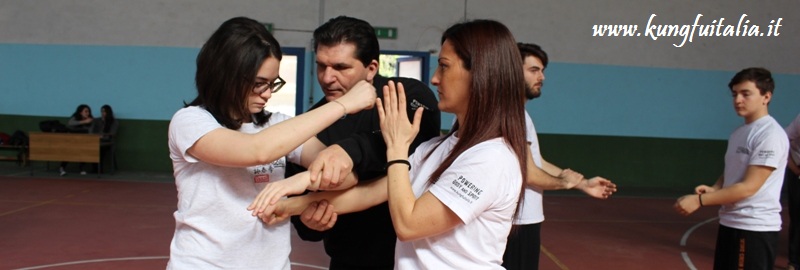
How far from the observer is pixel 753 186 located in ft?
11.9

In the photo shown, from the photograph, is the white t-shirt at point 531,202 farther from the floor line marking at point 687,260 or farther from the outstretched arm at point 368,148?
the floor line marking at point 687,260

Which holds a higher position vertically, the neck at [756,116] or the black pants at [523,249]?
the neck at [756,116]

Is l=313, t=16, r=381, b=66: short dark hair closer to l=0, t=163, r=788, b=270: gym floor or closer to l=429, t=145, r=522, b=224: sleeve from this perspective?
l=429, t=145, r=522, b=224: sleeve

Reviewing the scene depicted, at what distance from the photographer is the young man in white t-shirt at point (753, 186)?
3.63 m

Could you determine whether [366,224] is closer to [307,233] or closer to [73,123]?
[307,233]

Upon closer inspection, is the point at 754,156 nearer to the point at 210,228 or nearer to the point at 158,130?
the point at 210,228

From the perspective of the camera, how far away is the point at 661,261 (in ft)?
22.7

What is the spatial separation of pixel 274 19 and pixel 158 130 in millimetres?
3127

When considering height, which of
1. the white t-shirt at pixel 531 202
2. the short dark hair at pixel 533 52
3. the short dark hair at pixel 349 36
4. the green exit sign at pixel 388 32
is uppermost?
the green exit sign at pixel 388 32

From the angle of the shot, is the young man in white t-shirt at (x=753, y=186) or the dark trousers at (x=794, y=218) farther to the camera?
the dark trousers at (x=794, y=218)

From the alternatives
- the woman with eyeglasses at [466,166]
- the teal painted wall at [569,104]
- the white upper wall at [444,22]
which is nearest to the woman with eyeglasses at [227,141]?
the woman with eyeglasses at [466,166]

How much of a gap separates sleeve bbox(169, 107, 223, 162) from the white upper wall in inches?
446

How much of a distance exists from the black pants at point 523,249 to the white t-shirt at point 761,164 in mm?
1122

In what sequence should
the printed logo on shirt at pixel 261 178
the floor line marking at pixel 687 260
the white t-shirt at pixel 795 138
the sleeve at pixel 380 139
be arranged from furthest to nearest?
the floor line marking at pixel 687 260, the white t-shirt at pixel 795 138, the sleeve at pixel 380 139, the printed logo on shirt at pixel 261 178
